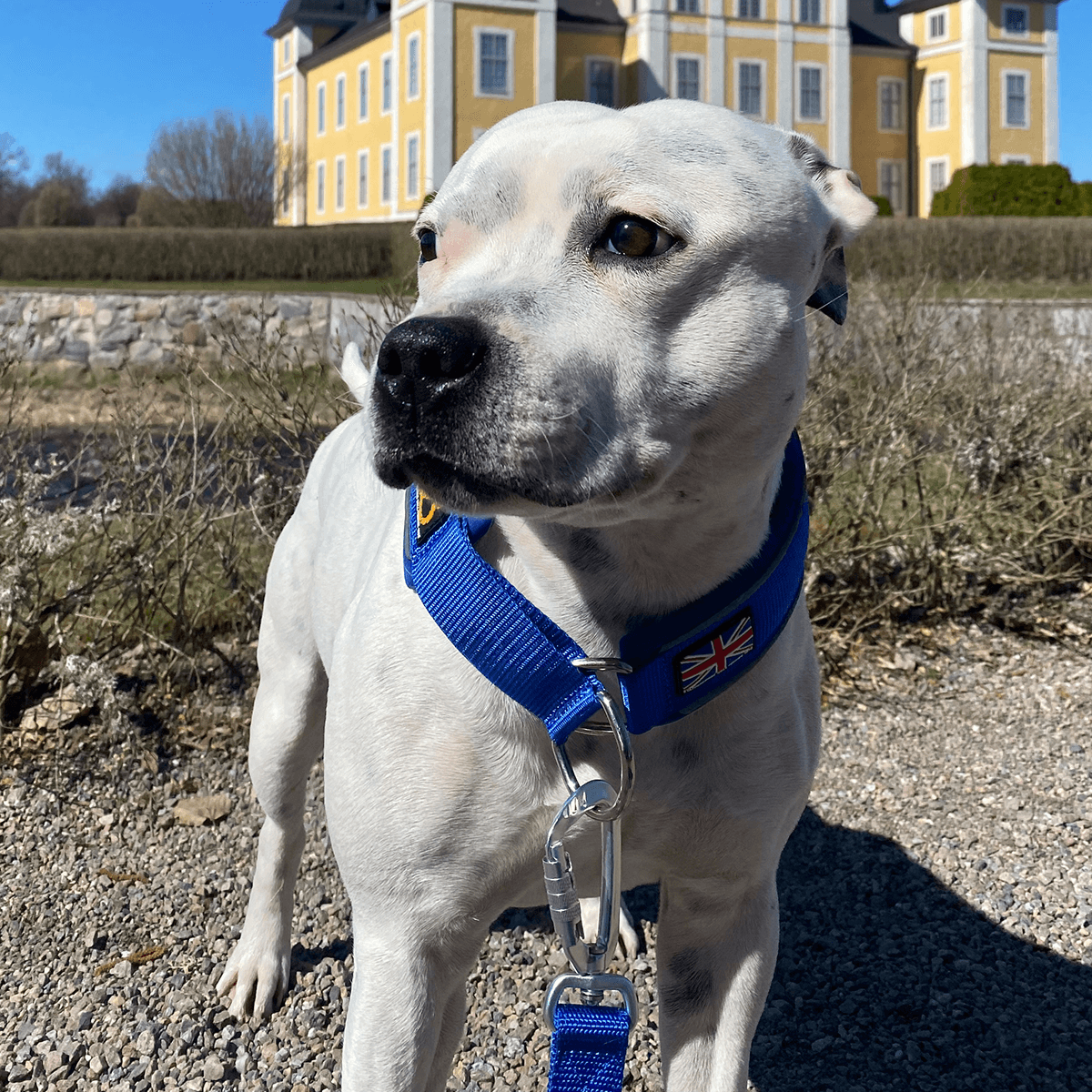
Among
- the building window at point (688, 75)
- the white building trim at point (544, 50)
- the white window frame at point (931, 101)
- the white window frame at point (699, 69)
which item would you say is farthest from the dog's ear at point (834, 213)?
the white window frame at point (931, 101)

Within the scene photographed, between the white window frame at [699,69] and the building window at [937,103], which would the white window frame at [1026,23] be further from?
the white window frame at [699,69]

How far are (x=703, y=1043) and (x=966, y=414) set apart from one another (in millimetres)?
4527

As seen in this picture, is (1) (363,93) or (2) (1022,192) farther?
(1) (363,93)

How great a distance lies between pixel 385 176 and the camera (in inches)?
1575

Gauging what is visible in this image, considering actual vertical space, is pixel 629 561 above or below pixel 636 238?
below

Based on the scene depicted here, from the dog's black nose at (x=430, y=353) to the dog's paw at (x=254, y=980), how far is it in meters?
1.87

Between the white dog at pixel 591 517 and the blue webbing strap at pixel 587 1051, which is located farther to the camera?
the blue webbing strap at pixel 587 1051

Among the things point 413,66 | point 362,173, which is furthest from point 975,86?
point 362,173

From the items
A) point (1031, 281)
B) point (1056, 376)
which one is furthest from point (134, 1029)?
point (1031, 281)

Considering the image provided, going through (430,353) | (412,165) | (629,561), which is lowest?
(629,561)

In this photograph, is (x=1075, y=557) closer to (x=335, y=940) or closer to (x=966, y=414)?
(x=966, y=414)

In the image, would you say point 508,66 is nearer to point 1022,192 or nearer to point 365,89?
point 365,89

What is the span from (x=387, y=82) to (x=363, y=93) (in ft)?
7.72

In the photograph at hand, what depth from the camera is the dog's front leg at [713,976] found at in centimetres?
200
